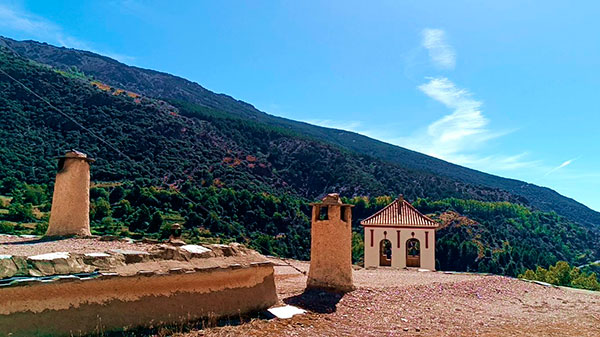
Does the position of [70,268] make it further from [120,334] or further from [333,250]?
[333,250]

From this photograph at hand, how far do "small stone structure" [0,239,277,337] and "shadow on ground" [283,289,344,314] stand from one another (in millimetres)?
814

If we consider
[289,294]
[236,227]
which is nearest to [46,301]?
[289,294]

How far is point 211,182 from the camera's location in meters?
50.8

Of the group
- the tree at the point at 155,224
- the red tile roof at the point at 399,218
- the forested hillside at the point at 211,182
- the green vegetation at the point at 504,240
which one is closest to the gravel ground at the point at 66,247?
the red tile roof at the point at 399,218

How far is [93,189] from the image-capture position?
119ft

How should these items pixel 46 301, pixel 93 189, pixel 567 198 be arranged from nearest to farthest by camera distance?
1. pixel 46 301
2. pixel 93 189
3. pixel 567 198

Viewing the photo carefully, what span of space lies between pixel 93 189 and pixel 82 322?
115 feet

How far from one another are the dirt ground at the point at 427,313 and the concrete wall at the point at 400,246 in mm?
7400

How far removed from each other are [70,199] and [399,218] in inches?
575

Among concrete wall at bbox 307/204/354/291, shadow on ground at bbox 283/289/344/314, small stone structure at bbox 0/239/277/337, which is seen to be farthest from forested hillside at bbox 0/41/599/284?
small stone structure at bbox 0/239/277/337

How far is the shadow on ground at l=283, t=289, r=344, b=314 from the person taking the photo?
24.4 ft

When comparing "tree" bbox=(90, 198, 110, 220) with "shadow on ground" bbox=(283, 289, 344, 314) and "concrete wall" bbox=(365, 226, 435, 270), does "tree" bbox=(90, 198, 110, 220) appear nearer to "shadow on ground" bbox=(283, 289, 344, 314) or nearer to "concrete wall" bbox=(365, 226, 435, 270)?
"concrete wall" bbox=(365, 226, 435, 270)

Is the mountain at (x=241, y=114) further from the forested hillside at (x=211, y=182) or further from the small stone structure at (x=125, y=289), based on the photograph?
the small stone structure at (x=125, y=289)

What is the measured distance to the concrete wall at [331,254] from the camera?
29.1 feet
